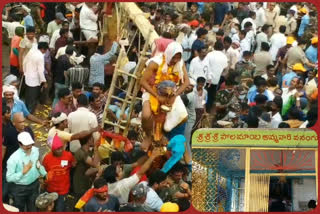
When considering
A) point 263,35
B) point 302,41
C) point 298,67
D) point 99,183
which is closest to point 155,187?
point 99,183

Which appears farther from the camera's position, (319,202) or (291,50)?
(291,50)

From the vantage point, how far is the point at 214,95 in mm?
19078

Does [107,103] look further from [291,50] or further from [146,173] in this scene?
[291,50]

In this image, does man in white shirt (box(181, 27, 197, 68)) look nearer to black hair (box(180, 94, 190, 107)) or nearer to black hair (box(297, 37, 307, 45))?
black hair (box(297, 37, 307, 45))

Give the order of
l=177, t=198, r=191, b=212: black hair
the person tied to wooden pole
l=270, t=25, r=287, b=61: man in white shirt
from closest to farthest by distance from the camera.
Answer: l=177, t=198, r=191, b=212: black hair, the person tied to wooden pole, l=270, t=25, r=287, b=61: man in white shirt

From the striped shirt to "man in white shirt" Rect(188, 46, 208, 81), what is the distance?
1653 mm

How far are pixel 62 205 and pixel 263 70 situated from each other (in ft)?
20.6

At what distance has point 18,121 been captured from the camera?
1495cm

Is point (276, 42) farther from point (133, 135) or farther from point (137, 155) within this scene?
point (137, 155)

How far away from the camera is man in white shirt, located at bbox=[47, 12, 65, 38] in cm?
2056

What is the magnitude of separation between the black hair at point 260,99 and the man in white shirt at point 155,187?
10.8 feet

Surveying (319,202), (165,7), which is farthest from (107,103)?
(165,7)

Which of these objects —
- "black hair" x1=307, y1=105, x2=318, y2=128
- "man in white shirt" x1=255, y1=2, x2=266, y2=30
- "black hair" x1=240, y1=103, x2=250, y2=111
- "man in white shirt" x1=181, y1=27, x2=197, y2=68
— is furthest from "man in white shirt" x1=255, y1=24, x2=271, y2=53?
"black hair" x1=307, y1=105, x2=318, y2=128

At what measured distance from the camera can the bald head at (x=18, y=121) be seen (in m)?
14.9
